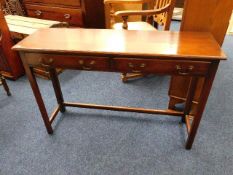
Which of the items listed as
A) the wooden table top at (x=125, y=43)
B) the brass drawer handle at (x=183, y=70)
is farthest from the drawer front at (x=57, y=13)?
the brass drawer handle at (x=183, y=70)

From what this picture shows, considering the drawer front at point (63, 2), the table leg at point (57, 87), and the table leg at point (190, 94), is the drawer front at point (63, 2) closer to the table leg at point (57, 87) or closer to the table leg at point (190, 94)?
the table leg at point (57, 87)

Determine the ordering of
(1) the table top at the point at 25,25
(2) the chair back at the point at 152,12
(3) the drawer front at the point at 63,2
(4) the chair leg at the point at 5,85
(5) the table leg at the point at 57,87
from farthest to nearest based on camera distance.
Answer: (3) the drawer front at the point at 63,2 → (1) the table top at the point at 25,25 → (4) the chair leg at the point at 5,85 → (2) the chair back at the point at 152,12 → (5) the table leg at the point at 57,87

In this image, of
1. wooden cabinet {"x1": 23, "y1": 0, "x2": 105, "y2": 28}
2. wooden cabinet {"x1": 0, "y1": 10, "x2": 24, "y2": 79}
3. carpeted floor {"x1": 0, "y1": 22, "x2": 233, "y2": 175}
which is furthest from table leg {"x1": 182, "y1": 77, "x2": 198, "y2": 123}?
wooden cabinet {"x1": 0, "y1": 10, "x2": 24, "y2": 79}

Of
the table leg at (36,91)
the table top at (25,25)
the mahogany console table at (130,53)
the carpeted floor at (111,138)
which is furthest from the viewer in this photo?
the table top at (25,25)

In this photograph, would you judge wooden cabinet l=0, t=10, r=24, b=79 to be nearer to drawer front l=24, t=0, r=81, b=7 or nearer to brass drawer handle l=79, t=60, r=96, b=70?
drawer front l=24, t=0, r=81, b=7

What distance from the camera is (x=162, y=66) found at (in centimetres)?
109

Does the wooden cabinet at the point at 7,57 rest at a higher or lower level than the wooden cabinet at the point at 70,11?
lower

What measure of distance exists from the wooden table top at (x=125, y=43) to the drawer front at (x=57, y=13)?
114 cm

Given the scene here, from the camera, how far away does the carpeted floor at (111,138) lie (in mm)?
1386

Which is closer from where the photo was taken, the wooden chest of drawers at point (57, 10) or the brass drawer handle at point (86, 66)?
the brass drawer handle at point (86, 66)

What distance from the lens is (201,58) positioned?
40.4 inches

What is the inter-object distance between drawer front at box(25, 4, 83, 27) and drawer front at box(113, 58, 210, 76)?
1.55 m

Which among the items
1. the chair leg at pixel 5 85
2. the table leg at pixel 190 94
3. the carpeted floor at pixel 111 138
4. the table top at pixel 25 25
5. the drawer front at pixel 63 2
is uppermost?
the drawer front at pixel 63 2

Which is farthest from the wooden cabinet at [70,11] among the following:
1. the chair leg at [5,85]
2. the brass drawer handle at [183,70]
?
the brass drawer handle at [183,70]
